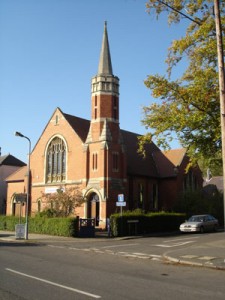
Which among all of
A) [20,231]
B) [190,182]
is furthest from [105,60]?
[20,231]

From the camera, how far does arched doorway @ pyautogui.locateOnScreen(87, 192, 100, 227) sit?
35606mm

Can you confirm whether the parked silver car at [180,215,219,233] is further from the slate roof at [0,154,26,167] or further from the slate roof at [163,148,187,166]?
the slate roof at [0,154,26,167]

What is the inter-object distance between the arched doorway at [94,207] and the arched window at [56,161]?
475 centimetres

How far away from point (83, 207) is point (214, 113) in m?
20.9

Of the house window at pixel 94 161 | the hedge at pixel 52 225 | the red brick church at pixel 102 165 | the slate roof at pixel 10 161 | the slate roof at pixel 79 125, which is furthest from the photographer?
the slate roof at pixel 10 161

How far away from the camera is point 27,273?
10344mm

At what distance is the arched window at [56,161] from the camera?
40062 millimetres

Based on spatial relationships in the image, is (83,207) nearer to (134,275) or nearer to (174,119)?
(174,119)

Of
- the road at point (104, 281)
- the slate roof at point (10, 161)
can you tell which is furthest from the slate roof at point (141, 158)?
the road at point (104, 281)

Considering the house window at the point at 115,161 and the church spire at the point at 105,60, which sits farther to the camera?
the church spire at the point at 105,60

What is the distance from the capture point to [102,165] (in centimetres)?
3478

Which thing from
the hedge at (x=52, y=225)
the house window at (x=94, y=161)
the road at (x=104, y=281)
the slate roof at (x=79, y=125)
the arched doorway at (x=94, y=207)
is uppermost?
the slate roof at (x=79, y=125)

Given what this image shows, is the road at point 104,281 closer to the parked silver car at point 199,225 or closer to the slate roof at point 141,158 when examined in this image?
the parked silver car at point 199,225

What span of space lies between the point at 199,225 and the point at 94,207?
34.5ft
